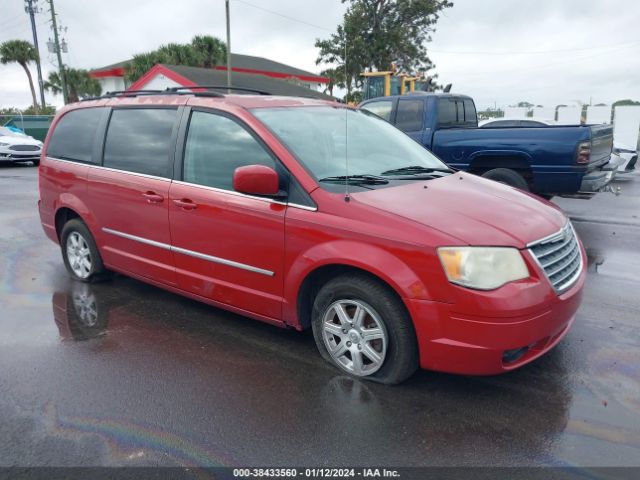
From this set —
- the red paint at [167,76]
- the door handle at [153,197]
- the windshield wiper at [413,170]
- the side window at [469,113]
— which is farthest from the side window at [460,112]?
the red paint at [167,76]

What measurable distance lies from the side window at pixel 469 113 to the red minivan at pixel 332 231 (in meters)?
5.55

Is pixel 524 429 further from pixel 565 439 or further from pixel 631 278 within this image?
pixel 631 278

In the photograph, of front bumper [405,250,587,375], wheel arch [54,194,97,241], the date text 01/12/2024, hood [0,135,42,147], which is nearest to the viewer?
the date text 01/12/2024

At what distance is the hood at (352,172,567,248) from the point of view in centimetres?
297

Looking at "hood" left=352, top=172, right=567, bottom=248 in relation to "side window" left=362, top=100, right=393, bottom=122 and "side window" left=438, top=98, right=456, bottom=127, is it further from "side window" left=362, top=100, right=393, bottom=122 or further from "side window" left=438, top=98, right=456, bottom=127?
"side window" left=362, top=100, right=393, bottom=122

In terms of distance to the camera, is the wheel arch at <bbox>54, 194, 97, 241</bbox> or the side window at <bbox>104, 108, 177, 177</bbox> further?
the wheel arch at <bbox>54, 194, 97, 241</bbox>

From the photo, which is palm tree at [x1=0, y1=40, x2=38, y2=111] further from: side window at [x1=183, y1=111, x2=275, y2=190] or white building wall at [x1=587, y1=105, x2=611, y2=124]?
side window at [x1=183, y1=111, x2=275, y2=190]

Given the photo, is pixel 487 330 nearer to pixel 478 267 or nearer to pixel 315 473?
pixel 478 267

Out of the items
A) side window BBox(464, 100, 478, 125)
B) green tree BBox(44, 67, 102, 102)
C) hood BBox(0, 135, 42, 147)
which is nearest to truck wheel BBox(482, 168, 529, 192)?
Result: side window BBox(464, 100, 478, 125)

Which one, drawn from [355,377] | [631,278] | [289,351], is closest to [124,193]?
[289,351]

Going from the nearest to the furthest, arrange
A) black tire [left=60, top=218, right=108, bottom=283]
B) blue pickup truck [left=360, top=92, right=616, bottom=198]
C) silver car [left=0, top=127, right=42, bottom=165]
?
black tire [left=60, top=218, right=108, bottom=283], blue pickup truck [left=360, top=92, right=616, bottom=198], silver car [left=0, top=127, right=42, bottom=165]

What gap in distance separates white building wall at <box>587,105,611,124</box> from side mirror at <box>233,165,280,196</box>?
75.8ft

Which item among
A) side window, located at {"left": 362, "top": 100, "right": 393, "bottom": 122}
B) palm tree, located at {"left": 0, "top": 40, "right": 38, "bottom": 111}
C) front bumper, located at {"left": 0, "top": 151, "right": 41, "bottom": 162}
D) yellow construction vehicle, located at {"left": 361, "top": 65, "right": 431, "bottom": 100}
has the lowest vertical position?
front bumper, located at {"left": 0, "top": 151, "right": 41, "bottom": 162}

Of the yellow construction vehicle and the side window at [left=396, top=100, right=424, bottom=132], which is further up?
the yellow construction vehicle
